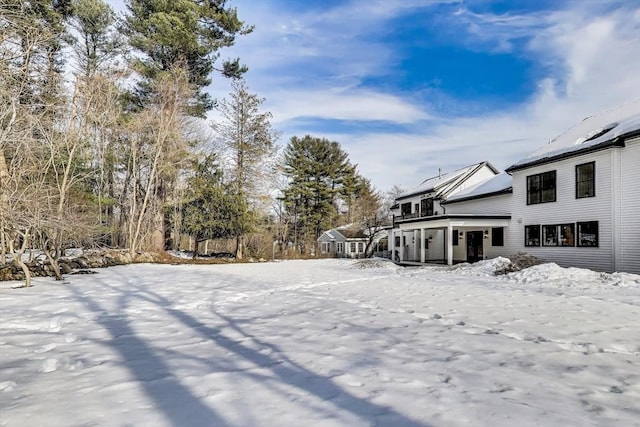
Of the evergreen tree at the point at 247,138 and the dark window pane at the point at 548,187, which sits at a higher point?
the evergreen tree at the point at 247,138

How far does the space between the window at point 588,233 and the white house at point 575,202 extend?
0.03 metres

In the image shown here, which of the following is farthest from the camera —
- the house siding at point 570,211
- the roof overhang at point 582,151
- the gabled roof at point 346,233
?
the gabled roof at point 346,233

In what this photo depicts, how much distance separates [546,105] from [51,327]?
23.2m

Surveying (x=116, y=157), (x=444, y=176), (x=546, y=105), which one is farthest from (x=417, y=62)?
(x=116, y=157)

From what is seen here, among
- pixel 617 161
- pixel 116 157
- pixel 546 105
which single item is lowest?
pixel 617 161

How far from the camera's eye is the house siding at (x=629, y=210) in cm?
1275

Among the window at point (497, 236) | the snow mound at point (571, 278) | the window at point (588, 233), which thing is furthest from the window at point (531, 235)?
the snow mound at point (571, 278)

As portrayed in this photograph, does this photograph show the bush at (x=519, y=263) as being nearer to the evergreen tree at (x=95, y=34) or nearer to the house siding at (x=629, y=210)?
the house siding at (x=629, y=210)

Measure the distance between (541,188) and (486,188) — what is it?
4739mm

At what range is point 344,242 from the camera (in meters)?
39.2

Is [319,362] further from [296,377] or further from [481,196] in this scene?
[481,196]

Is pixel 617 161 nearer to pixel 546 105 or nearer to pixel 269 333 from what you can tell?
pixel 546 105

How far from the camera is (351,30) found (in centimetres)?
1625

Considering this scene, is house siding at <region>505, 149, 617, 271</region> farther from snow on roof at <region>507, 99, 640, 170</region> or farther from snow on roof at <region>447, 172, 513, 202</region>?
snow on roof at <region>447, 172, 513, 202</region>
